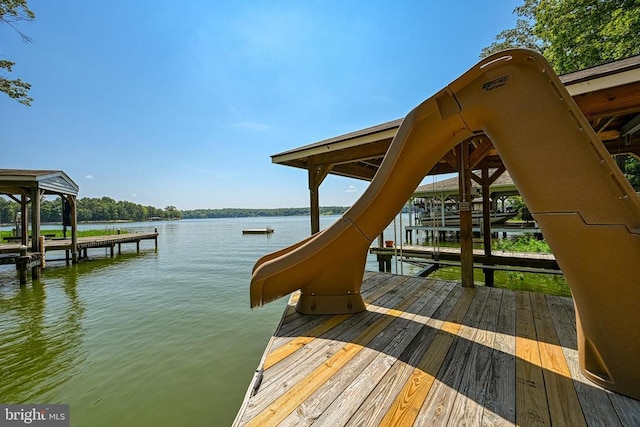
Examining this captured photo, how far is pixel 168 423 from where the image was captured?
289 centimetres

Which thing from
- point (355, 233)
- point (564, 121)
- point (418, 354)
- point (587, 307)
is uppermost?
point (564, 121)

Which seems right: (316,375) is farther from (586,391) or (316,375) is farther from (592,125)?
(592,125)

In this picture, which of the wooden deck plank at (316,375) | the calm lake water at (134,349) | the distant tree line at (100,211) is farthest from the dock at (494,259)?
the distant tree line at (100,211)

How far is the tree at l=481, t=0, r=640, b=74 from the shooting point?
977 centimetres

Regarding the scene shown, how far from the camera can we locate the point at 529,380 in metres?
1.96

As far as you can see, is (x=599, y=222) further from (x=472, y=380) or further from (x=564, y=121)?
(x=472, y=380)

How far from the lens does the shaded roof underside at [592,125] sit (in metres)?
2.77

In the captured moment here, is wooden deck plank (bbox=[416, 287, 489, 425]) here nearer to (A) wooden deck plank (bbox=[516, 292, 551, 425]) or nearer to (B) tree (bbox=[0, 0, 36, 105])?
(A) wooden deck plank (bbox=[516, 292, 551, 425])

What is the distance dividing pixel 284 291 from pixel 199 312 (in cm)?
414

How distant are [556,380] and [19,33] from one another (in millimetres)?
13946

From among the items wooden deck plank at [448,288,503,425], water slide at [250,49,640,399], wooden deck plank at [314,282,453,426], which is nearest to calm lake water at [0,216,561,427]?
wooden deck plank at [314,282,453,426]

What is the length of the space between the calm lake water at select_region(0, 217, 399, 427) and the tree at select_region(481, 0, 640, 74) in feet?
51.2

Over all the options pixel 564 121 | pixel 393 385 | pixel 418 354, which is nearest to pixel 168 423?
pixel 393 385

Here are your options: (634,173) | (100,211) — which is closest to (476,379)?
(634,173)
